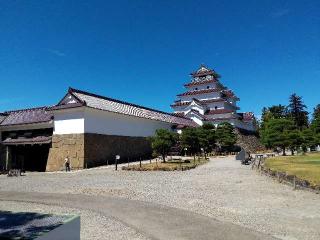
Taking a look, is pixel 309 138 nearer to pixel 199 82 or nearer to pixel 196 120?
Result: pixel 196 120

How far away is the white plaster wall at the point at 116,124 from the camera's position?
1291 inches

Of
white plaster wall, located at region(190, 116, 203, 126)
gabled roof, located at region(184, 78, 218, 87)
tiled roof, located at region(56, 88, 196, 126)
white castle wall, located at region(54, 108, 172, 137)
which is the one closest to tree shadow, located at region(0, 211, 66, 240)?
tiled roof, located at region(56, 88, 196, 126)

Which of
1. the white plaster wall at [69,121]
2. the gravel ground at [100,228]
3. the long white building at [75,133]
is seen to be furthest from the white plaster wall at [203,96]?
the gravel ground at [100,228]

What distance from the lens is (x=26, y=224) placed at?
475 cm

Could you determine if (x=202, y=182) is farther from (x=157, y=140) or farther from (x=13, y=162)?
(x=13, y=162)

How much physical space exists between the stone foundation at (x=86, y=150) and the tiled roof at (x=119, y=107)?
10.2 feet

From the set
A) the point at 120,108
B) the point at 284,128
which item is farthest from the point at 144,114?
the point at 284,128

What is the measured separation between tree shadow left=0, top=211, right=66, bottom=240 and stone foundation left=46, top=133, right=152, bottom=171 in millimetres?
26661

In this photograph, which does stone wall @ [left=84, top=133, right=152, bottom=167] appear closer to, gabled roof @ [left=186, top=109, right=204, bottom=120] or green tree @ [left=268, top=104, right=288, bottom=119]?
gabled roof @ [left=186, top=109, right=204, bottom=120]

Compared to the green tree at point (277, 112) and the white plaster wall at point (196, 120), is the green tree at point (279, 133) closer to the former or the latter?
the white plaster wall at point (196, 120)

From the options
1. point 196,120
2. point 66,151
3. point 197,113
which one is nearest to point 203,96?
point 197,113

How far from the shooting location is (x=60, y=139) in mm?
33625

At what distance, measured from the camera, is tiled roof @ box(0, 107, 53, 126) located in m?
36.3

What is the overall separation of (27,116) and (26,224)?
120 ft
